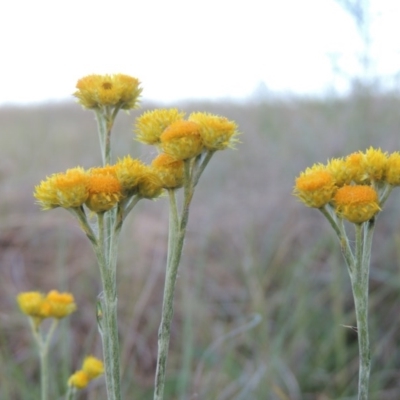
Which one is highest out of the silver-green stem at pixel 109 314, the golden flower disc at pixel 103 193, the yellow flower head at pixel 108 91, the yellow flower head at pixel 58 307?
the yellow flower head at pixel 108 91

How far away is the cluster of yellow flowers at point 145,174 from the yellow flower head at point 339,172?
19 cm

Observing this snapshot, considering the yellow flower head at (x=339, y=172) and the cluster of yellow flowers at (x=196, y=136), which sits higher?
the cluster of yellow flowers at (x=196, y=136)

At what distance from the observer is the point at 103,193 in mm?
1043

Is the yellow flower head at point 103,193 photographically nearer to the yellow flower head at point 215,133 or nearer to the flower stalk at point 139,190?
the flower stalk at point 139,190

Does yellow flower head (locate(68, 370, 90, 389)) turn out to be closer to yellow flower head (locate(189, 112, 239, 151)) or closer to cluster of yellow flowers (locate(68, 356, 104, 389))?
cluster of yellow flowers (locate(68, 356, 104, 389))

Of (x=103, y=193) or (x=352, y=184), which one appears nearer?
(x=103, y=193)

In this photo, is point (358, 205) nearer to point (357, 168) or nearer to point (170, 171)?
point (357, 168)

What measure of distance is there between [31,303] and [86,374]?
0.92 feet

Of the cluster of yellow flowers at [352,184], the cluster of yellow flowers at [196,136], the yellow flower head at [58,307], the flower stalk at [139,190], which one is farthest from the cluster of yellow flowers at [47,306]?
the cluster of yellow flowers at [352,184]

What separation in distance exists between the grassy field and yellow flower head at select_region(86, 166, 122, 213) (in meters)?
1.77

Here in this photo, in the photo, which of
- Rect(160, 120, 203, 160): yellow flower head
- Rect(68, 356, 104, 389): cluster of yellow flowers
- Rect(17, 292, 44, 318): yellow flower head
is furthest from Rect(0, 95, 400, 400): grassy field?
Rect(160, 120, 203, 160): yellow flower head

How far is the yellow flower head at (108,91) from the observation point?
131cm

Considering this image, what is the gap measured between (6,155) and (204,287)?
154 inches

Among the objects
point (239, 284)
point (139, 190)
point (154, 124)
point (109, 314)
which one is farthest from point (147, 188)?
point (239, 284)
